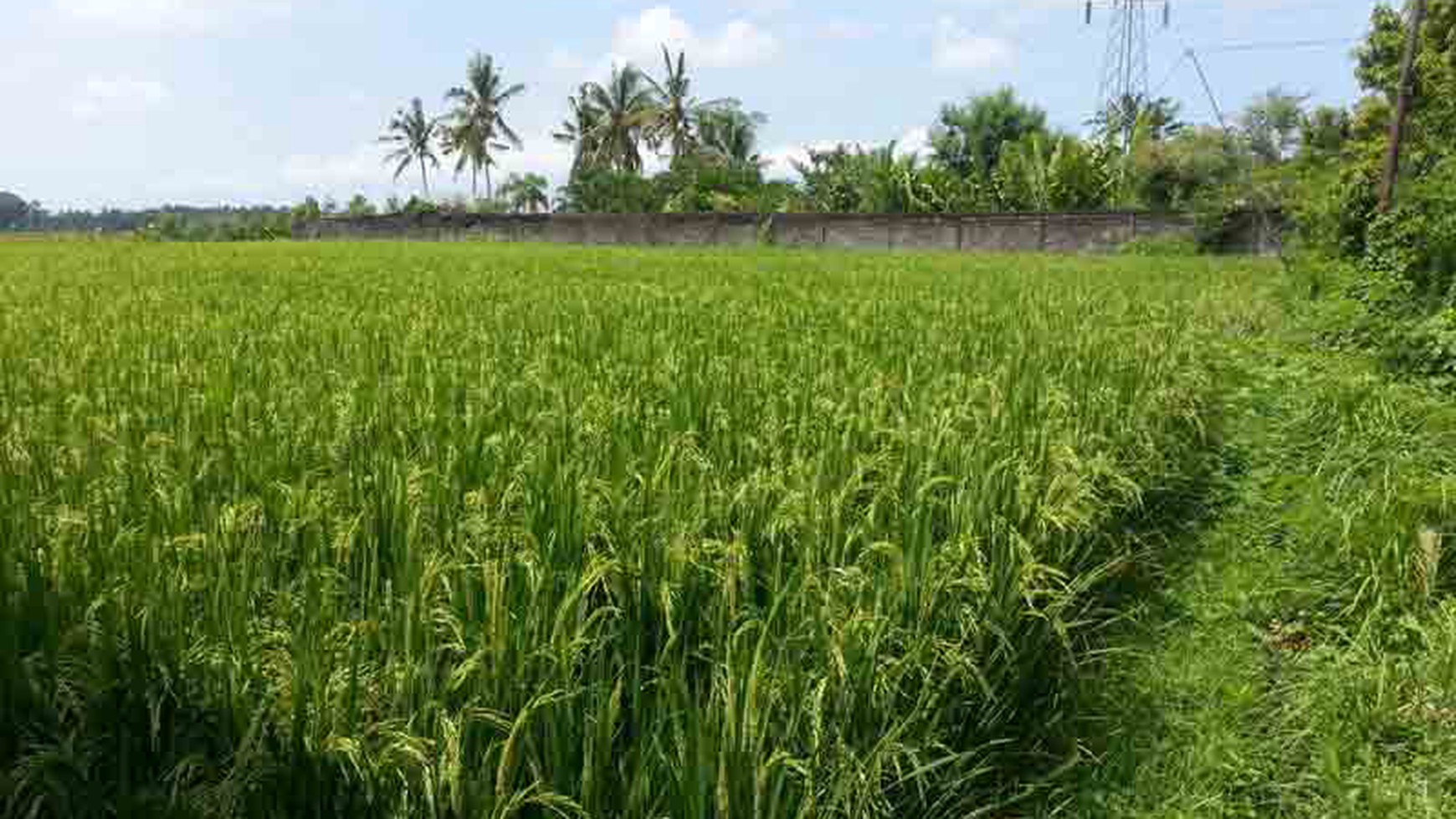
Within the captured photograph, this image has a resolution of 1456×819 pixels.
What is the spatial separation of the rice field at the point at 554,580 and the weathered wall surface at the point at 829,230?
→ 16.3 metres

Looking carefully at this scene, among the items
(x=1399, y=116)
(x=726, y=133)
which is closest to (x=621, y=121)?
(x=726, y=133)

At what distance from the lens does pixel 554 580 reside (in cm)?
179

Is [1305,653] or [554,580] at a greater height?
Answer: [554,580]

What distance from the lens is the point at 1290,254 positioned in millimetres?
14031

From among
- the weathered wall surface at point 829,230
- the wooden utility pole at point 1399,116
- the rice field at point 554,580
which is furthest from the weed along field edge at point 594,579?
the weathered wall surface at point 829,230

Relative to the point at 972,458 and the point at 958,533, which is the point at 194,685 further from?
the point at 972,458

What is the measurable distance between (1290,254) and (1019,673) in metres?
14.3

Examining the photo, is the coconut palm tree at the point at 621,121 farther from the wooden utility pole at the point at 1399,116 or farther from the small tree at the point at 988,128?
the wooden utility pole at the point at 1399,116

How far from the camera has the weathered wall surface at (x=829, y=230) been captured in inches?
744

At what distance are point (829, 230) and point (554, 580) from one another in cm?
2112

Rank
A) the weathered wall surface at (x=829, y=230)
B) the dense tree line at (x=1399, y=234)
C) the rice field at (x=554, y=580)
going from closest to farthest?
the rice field at (x=554, y=580), the dense tree line at (x=1399, y=234), the weathered wall surface at (x=829, y=230)

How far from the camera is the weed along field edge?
4.65 ft

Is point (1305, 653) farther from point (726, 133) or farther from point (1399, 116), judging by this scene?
point (726, 133)

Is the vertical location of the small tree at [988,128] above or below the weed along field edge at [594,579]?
above
